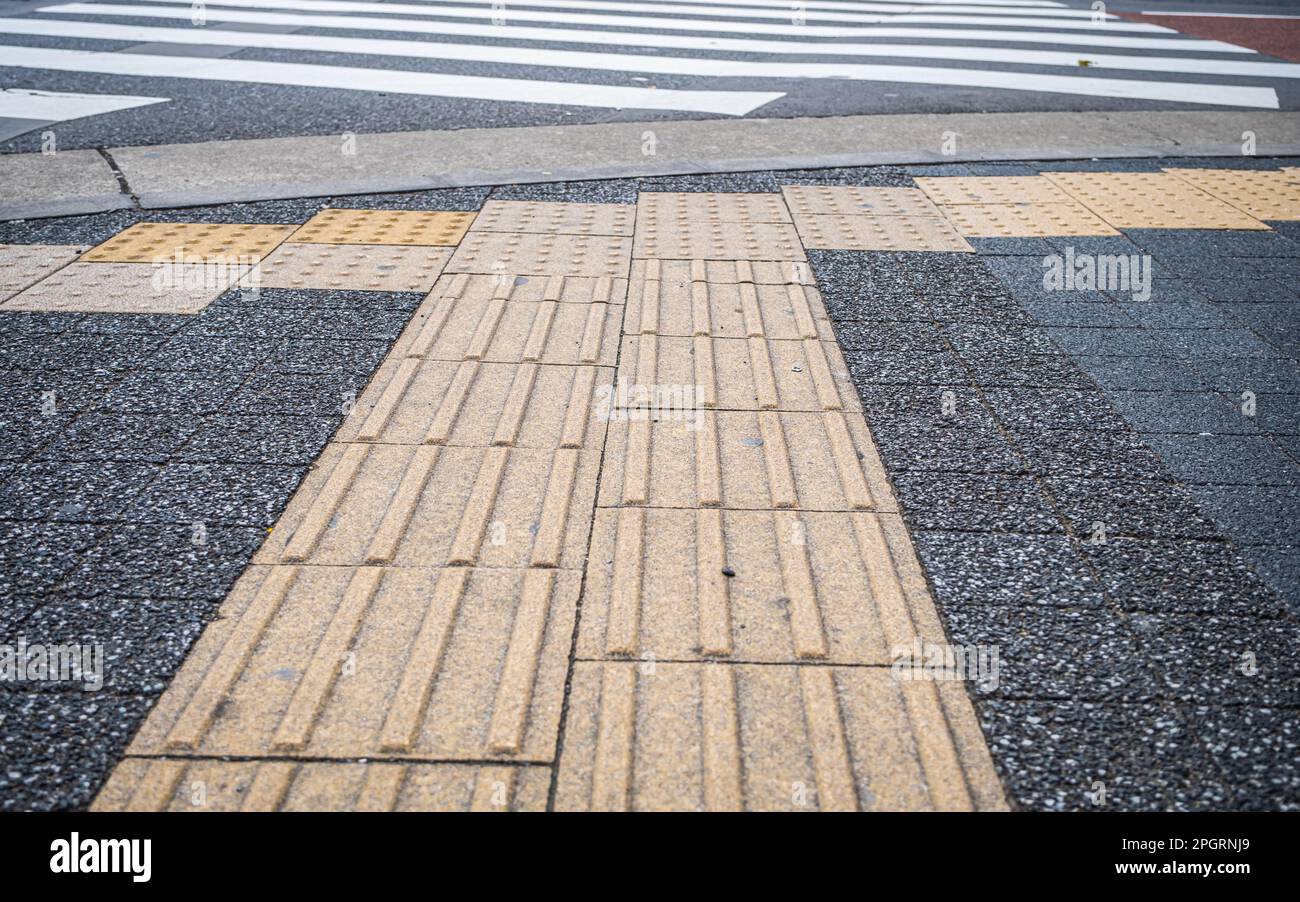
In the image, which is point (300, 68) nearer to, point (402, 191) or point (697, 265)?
A: point (402, 191)

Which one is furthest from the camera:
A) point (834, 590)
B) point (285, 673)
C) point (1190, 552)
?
point (1190, 552)

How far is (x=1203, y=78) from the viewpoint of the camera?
37.0ft

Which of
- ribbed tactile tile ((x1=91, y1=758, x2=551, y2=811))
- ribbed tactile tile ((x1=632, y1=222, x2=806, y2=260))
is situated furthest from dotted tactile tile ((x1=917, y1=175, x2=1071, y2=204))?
ribbed tactile tile ((x1=91, y1=758, x2=551, y2=811))

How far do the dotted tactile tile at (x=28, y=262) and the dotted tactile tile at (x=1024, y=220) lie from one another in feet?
17.1

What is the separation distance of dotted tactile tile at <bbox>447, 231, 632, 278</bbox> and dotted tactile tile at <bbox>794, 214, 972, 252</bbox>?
1200 millimetres

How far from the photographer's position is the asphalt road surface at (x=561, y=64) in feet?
30.2

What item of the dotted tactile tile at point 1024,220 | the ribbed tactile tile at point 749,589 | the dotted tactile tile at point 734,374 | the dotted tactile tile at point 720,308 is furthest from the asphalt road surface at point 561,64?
the ribbed tactile tile at point 749,589

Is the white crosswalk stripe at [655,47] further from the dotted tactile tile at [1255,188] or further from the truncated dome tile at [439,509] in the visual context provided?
the truncated dome tile at [439,509]

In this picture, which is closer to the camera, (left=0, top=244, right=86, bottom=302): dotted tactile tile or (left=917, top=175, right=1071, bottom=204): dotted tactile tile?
(left=0, top=244, right=86, bottom=302): dotted tactile tile

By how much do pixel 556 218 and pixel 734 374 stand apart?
256cm

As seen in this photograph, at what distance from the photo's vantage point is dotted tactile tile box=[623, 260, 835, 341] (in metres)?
5.00

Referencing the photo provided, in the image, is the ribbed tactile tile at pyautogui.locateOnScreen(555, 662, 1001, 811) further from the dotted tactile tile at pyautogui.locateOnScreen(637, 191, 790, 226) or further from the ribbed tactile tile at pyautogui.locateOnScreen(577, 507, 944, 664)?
the dotted tactile tile at pyautogui.locateOnScreen(637, 191, 790, 226)

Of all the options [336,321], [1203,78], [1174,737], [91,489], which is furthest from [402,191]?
[1203,78]
